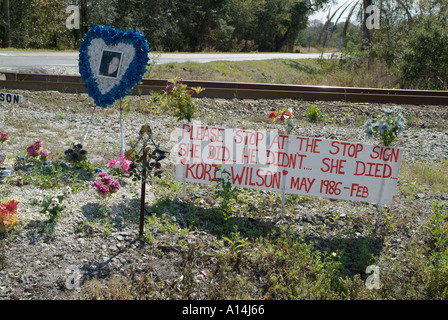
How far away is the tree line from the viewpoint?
2312cm

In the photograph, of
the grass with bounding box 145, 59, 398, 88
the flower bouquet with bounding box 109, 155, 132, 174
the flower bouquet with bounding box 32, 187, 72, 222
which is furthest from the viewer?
the grass with bounding box 145, 59, 398, 88

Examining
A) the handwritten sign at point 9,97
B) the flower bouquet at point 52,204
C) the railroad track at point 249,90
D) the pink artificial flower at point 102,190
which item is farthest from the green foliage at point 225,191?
the railroad track at point 249,90

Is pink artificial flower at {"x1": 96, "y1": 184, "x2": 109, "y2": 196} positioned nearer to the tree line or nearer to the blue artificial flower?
the blue artificial flower

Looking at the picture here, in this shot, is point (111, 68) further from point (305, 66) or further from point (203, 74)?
point (305, 66)

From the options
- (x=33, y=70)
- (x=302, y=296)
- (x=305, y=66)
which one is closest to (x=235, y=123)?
(x=302, y=296)

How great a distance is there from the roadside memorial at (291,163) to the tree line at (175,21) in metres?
19.9

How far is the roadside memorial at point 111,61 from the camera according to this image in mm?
6227

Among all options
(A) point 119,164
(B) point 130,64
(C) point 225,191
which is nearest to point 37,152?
(A) point 119,164

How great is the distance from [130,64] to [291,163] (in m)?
2.68

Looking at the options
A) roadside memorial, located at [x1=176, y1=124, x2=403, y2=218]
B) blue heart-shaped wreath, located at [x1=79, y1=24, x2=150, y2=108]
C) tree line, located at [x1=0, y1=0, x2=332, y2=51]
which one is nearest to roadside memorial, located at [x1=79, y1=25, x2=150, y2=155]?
blue heart-shaped wreath, located at [x1=79, y1=24, x2=150, y2=108]

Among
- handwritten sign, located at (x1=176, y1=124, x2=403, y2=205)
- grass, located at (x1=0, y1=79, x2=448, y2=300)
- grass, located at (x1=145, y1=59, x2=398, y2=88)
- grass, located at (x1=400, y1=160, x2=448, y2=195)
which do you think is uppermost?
grass, located at (x1=145, y1=59, x2=398, y2=88)

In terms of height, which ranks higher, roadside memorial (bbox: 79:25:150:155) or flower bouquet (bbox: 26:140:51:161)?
roadside memorial (bbox: 79:25:150:155)

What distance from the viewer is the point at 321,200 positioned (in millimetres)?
6145

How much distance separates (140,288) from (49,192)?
79.8 inches
